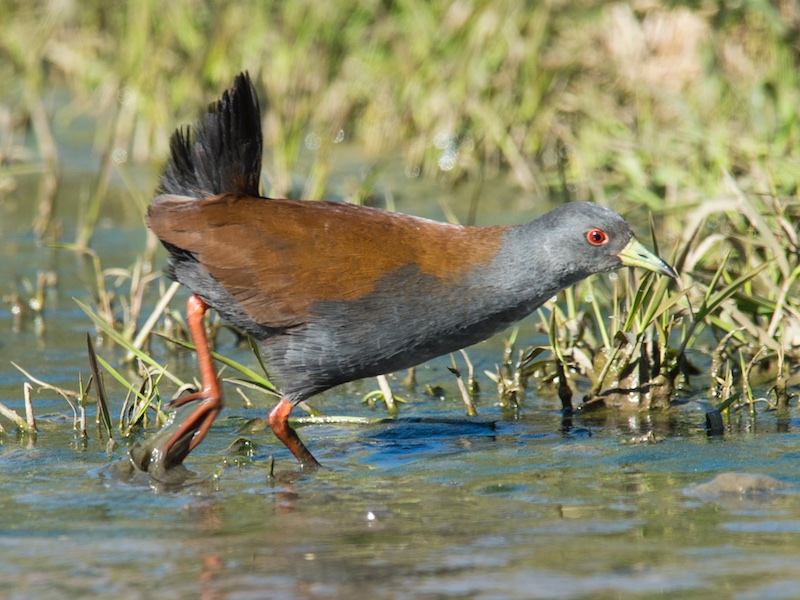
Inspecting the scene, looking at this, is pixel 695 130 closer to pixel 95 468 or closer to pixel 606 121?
pixel 606 121

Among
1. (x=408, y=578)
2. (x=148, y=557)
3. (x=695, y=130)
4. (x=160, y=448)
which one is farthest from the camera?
(x=695, y=130)

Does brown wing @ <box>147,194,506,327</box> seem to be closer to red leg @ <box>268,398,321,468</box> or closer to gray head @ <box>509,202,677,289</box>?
gray head @ <box>509,202,677,289</box>

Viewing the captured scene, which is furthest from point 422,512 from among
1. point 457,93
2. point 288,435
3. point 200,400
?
point 457,93

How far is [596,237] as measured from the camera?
162 inches

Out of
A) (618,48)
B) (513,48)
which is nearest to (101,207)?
(513,48)

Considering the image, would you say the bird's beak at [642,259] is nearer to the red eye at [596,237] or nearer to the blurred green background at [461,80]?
the red eye at [596,237]

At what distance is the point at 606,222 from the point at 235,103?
4.30 feet

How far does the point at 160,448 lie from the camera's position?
379 centimetres

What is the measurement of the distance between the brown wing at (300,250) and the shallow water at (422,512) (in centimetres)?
54

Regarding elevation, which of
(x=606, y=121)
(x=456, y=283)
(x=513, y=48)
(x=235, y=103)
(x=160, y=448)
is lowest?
(x=160, y=448)

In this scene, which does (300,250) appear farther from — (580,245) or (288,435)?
(580,245)

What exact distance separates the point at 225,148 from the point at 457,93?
3955mm

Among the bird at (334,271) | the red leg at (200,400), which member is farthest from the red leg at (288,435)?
the red leg at (200,400)

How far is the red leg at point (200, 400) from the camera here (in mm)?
3857
